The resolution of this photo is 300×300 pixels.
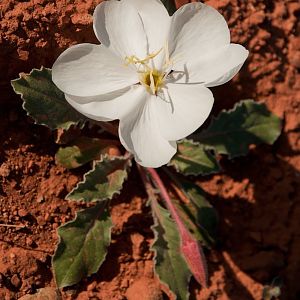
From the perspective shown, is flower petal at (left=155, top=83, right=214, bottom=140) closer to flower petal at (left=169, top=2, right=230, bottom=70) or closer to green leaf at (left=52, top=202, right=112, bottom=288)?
flower petal at (left=169, top=2, right=230, bottom=70)

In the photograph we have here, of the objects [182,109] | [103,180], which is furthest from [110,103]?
[103,180]

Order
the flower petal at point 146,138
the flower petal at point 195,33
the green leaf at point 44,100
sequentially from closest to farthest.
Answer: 1. the flower petal at point 146,138
2. the flower petal at point 195,33
3. the green leaf at point 44,100

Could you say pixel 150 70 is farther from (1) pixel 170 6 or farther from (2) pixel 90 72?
(1) pixel 170 6

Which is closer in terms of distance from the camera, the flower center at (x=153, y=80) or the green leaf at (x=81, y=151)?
the flower center at (x=153, y=80)

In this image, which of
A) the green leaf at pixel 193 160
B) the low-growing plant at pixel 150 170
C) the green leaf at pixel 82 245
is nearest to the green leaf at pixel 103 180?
the low-growing plant at pixel 150 170

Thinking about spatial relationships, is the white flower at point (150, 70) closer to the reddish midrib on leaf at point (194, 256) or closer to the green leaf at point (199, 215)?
the reddish midrib on leaf at point (194, 256)

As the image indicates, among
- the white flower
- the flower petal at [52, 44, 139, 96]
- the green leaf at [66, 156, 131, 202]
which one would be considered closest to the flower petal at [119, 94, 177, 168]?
Result: the white flower
